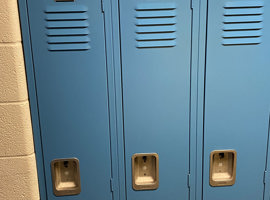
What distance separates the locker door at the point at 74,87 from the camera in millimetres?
1284

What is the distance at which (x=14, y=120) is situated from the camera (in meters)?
1.35

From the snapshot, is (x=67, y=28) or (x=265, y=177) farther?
(x=265, y=177)

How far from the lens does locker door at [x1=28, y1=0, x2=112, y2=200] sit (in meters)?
Result: 1.28

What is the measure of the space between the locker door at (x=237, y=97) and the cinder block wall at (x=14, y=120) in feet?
3.26

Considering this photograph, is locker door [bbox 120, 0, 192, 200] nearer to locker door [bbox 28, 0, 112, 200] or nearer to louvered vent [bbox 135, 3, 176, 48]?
louvered vent [bbox 135, 3, 176, 48]

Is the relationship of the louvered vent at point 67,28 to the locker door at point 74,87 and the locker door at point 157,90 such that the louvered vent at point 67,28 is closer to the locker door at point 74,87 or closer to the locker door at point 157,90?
the locker door at point 74,87

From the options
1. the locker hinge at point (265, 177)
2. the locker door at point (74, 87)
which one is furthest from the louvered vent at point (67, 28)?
the locker hinge at point (265, 177)

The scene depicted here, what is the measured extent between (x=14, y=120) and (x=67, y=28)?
571mm

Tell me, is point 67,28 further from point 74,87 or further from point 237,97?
point 237,97

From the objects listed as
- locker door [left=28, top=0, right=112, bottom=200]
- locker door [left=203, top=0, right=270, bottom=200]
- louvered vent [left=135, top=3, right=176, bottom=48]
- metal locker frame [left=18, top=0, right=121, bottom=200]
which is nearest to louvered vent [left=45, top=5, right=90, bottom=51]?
locker door [left=28, top=0, right=112, bottom=200]

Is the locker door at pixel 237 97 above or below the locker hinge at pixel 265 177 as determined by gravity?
above

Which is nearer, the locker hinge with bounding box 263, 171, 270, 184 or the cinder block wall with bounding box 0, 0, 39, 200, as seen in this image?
the cinder block wall with bounding box 0, 0, 39, 200

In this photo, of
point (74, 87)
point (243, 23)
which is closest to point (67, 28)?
point (74, 87)

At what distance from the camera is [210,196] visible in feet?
4.98
